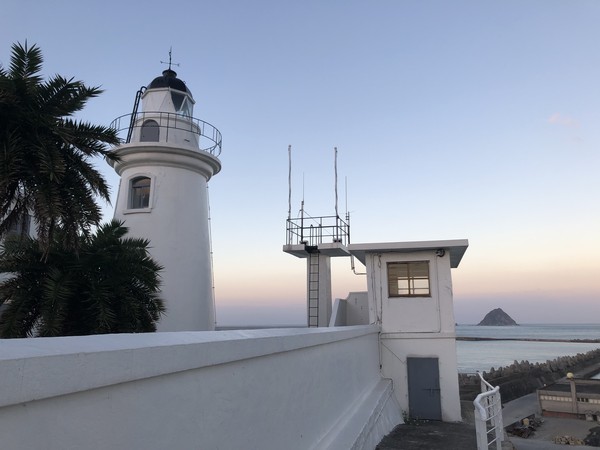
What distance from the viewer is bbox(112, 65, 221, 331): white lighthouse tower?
52.4 feet

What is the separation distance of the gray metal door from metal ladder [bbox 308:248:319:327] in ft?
12.9

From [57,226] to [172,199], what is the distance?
19.5 feet

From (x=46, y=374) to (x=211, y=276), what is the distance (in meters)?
15.6

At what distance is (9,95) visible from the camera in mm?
9367

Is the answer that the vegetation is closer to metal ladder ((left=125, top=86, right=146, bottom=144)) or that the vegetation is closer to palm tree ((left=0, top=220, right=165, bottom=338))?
palm tree ((left=0, top=220, right=165, bottom=338))

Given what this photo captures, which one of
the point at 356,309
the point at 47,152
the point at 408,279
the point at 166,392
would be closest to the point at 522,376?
the point at 356,309

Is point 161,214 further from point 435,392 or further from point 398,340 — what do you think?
point 435,392

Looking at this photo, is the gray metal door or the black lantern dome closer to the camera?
the gray metal door

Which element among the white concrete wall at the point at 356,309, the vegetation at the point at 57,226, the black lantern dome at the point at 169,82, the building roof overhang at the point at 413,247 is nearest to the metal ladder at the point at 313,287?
the white concrete wall at the point at 356,309

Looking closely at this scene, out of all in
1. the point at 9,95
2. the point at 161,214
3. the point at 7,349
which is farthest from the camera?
the point at 161,214

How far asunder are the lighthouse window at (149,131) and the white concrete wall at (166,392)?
12980 millimetres

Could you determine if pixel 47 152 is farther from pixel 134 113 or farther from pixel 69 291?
pixel 134 113

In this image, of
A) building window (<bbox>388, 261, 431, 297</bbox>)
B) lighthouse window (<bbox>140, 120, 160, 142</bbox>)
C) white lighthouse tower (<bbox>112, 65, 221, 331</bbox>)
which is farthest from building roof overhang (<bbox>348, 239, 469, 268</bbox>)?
lighthouse window (<bbox>140, 120, 160, 142</bbox>)

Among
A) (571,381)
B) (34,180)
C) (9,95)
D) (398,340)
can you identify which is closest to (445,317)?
(398,340)
